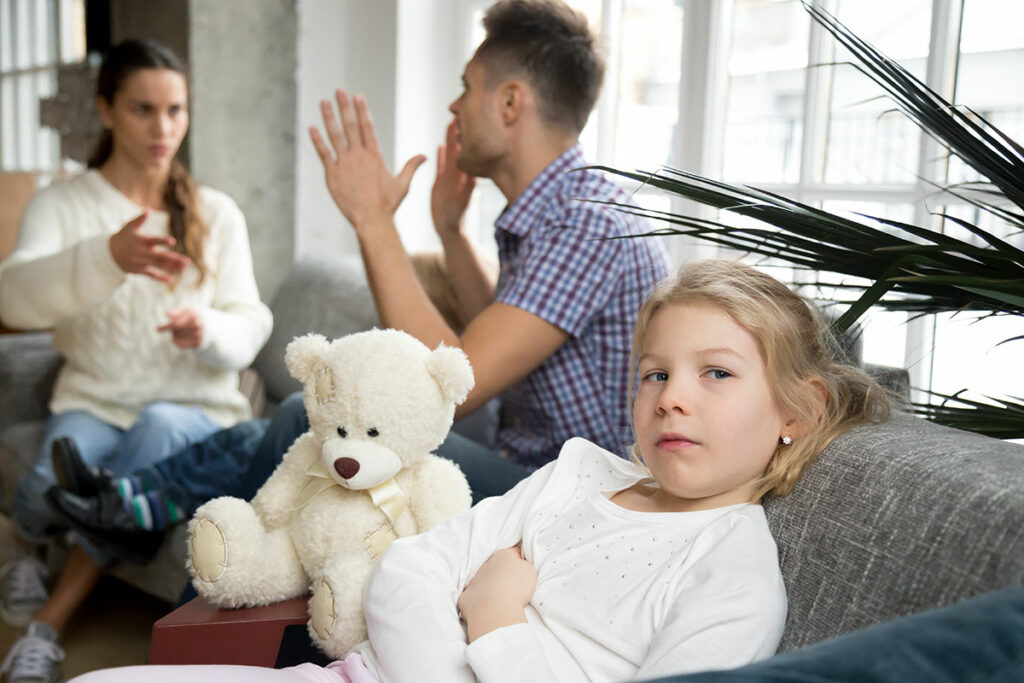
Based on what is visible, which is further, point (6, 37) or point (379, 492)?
point (6, 37)

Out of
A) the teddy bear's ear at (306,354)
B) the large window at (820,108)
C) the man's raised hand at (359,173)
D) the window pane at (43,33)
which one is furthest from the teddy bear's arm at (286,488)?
the window pane at (43,33)

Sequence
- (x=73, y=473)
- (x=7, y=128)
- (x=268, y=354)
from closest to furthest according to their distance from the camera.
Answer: (x=73, y=473), (x=268, y=354), (x=7, y=128)

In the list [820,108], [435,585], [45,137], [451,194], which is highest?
[820,108]

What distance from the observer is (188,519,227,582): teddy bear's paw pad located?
112 centimetres

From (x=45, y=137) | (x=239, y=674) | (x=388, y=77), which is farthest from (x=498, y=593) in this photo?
(x=45, y=137)

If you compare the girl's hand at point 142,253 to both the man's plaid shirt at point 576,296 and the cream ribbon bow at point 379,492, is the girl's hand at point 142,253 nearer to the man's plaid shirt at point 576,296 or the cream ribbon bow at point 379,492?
the man's plaid shirt at point 576,296

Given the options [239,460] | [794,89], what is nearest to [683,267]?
[239,460]

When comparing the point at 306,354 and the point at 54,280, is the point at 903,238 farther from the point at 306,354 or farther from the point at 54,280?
the point at 54,280

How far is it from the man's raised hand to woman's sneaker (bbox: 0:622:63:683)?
42.8 inches

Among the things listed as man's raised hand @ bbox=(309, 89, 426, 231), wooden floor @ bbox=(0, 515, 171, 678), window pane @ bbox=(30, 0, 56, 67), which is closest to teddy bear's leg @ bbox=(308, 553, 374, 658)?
man's raised hand @ bbox=(309, 89, 426, 231)

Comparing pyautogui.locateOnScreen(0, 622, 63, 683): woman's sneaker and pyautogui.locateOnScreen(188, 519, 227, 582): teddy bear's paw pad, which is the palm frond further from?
pyautogui.locateOnScreen(0, 622, 63, 683): woman's sneaker

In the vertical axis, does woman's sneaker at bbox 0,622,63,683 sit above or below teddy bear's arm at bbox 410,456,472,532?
below

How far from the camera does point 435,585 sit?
979mm

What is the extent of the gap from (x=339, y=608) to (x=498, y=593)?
0.67 feet
